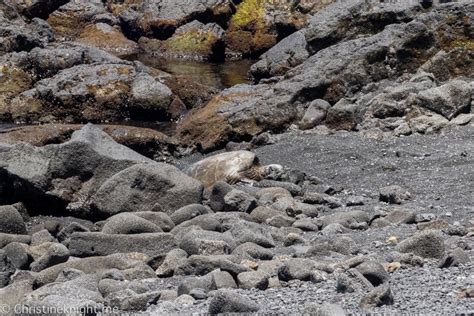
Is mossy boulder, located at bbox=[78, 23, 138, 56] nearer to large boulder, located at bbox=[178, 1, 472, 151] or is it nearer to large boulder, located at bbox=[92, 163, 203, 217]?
large boulder, located at bbox=[178, 1, 472, 151]

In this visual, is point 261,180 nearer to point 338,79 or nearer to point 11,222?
point 11,222

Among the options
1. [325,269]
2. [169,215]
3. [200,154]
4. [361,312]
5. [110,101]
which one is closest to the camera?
[361,312]

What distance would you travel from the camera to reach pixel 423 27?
16688mm

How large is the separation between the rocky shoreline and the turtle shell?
36mm

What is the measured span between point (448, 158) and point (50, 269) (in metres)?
6.51

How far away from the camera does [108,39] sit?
126 feet

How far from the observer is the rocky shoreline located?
7.21 meters

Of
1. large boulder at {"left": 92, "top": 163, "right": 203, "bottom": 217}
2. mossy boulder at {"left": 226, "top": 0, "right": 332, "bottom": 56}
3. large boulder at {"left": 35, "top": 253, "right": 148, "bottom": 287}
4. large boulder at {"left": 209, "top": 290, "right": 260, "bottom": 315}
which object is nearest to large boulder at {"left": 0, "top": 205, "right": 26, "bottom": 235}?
large boulder at {"left": 92, "top": 163, "right": 203, "bottom": 217}

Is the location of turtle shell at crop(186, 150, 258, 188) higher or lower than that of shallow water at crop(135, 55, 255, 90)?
higher

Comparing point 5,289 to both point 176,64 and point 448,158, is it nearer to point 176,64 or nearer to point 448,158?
point 448,158

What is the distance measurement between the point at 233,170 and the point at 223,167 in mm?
209

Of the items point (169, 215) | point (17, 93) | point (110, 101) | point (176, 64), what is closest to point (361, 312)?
point (169, 215)

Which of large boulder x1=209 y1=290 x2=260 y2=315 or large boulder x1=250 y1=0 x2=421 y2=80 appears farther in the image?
large boulder x1=250 y1=0 x2=421 y2=80

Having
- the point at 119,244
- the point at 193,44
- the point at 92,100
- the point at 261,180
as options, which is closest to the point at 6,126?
the point at 92,100
